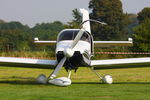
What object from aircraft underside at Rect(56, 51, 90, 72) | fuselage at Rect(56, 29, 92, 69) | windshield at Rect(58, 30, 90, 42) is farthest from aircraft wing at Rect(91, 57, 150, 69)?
windshield at Rect(58, 30, 90, 42)

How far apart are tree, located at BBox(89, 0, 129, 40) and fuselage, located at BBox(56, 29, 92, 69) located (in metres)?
43.4

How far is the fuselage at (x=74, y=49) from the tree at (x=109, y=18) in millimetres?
43358

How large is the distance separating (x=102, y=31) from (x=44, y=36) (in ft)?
62.1

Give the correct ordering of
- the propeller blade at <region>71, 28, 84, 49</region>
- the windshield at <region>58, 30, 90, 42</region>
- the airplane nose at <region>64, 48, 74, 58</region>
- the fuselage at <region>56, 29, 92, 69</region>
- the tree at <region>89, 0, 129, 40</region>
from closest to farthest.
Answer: the airplane nose at <region>64, 48, 74, 58</region>
the propeller blade at <region>71, 28, 84, 49</region>
the fuselage at <region>56, 29, 92, 69</region>
the windshield at <region>58, 30, 90, 42</region>
the tree at <region>89, 0, 129, 40</region>

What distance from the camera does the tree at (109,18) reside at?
56.4 m

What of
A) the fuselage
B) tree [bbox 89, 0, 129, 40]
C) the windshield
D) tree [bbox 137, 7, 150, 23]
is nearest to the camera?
the fuselage

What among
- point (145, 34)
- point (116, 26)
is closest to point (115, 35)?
point (116, 26)

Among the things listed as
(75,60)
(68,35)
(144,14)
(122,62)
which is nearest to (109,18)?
(144,14)

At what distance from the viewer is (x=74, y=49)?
455 inches

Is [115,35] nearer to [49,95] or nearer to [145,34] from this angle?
[145,34]

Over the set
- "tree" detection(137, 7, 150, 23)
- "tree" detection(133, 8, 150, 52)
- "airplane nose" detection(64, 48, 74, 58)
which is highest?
"tree" detection(137, 7, 150, 23)

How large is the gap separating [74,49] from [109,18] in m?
48.7

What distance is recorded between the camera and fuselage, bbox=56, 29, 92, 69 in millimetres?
11531

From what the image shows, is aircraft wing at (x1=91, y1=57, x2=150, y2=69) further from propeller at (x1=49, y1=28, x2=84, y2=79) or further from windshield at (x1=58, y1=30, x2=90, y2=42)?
propeller at (x1=49, y1=28, x2=84, y2=79)
